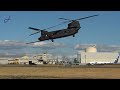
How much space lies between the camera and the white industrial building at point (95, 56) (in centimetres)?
16888

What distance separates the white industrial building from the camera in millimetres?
168875

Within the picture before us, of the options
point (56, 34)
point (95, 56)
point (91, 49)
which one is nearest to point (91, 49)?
point (91, 49)

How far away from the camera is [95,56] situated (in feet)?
567

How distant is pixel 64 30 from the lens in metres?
57.9

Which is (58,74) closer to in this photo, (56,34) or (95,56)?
(56,34)

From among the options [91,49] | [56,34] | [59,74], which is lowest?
[59,74]

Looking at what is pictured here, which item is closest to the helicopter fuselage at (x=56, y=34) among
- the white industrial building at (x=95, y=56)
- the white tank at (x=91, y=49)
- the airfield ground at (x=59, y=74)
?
the airfield ground at (x=59, y=74)

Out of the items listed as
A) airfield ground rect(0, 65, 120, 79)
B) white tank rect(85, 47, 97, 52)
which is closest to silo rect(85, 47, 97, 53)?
white tank rect(85, 47, 97, 52)

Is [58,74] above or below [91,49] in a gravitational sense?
below

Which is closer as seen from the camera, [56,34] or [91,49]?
[56,34]

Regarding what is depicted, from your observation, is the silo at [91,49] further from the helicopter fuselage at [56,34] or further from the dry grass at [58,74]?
the helicopter fuselage at [56,34]

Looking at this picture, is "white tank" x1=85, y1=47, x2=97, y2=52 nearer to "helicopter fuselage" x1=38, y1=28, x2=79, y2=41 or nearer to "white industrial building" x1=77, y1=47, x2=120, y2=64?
"white industrial building" x1=77, y1=47, x2=120, y2=64
